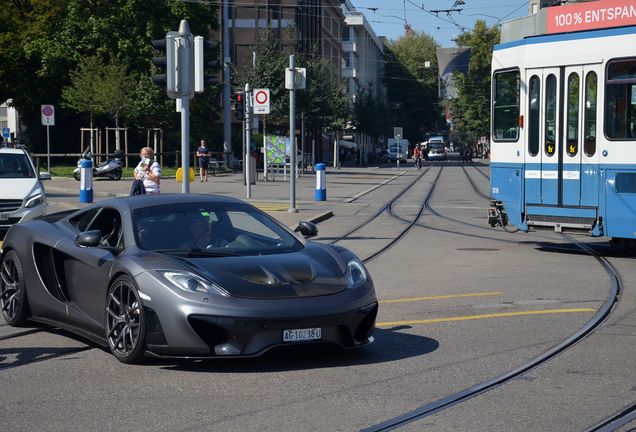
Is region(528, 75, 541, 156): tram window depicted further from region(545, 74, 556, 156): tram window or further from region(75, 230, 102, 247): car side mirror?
region(75, 230, 102, 247): car side mirror

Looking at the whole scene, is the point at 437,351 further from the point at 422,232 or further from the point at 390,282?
the point at 422,232

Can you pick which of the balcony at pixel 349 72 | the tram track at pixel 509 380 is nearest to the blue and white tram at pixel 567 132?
the tram track at pixel 509 380

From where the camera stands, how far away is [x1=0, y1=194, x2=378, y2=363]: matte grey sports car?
726cm

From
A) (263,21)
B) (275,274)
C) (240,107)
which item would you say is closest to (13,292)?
(275,274)

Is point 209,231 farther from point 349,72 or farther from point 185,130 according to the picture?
point 349,72

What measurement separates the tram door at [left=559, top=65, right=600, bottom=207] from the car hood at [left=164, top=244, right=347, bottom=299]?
860 centimetres

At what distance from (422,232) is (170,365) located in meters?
13.6

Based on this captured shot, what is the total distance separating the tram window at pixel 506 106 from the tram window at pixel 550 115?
0.63 metres

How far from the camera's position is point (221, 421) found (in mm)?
5965

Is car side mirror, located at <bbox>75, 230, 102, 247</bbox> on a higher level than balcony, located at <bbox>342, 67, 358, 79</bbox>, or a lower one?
lower

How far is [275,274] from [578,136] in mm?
9495

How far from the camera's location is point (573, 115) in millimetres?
15914

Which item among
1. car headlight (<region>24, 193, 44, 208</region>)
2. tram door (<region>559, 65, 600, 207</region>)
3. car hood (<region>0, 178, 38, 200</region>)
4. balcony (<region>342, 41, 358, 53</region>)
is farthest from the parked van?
tram door (<region>559, 65, 600, 207</region>)

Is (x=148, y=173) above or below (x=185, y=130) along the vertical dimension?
below
